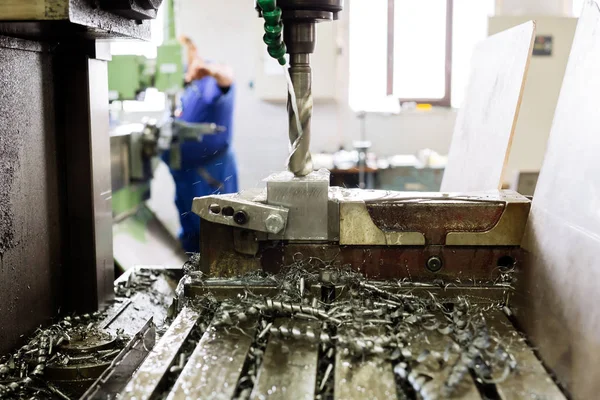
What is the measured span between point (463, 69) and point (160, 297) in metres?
3.90

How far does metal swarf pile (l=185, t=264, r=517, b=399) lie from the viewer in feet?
3.02

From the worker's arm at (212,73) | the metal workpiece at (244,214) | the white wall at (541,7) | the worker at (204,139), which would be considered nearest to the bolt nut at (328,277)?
the metal workpiece at (244,214)

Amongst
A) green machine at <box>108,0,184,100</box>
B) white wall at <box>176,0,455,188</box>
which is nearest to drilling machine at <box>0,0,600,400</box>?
green machine at <box>108,0,184,100</box>

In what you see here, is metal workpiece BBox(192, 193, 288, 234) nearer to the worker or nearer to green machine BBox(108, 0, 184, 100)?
green machine BBox(108, 0, 184, 100)

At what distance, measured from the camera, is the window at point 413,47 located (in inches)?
190

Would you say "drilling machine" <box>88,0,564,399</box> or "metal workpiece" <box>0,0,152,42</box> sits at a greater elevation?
"metal workpiece" <box>0,0,152,42</box>

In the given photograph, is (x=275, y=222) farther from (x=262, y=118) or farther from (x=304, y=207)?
(x=262, y=118)

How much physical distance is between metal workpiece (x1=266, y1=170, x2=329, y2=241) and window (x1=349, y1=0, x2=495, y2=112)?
3577 millimetres

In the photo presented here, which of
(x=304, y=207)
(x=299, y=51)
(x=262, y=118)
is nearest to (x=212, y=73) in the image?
(x=262, y=118)

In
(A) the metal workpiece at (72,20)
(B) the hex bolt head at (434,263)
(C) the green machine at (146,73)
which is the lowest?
(B) the hex bolt head at (434,263)

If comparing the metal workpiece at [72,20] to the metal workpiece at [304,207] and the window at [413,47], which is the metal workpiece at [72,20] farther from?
the window at [413,47]

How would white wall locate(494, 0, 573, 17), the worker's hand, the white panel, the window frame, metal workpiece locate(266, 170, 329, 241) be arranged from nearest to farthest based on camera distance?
metal workpiece locate(266, 170, 329, 241)
the white panel
the worker's hand
white wall locate(494, 0, 573, 17)
the window frame

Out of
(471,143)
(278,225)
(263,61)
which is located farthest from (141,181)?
(278,225)

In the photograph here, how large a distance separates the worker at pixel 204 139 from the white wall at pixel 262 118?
2.58ft
